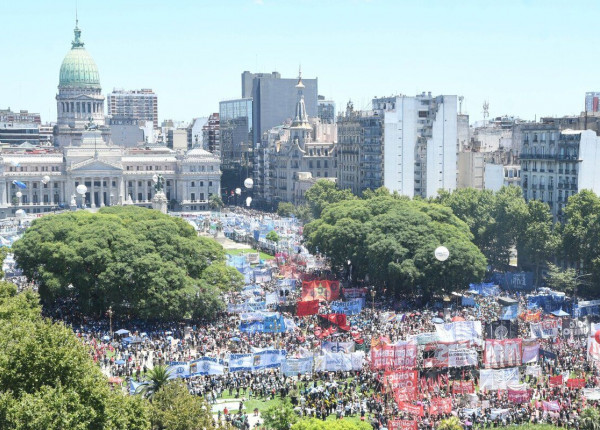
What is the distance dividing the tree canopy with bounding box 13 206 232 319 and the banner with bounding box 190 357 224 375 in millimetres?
13911

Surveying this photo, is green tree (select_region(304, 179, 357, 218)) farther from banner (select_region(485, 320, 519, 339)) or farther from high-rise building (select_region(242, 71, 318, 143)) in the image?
banner (select_region(485, 320, 519, 339))

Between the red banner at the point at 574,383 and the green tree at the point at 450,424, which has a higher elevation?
the green tree at the point at 450,424

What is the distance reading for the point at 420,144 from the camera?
404 feet

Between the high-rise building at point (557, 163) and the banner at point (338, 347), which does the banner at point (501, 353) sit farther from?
the high-rise building at point (557, 163)

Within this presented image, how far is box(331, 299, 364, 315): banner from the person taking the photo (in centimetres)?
6581

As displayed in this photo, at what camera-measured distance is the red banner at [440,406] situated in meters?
44.0

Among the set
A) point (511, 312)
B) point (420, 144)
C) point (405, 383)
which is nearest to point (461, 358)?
point (405, 383)

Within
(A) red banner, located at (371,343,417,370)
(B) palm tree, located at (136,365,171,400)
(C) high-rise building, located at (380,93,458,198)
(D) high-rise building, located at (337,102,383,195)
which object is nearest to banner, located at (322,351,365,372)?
(A) red banner, located at (371,343,417,370)

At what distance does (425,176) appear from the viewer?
122562mm

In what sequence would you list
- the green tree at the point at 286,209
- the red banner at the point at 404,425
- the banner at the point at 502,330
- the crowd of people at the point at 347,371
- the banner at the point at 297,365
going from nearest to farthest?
the red banner at the point at 404,425 < the crowd of people at the point at 347,371 < the banner at the point at 297,365 < the banner at the point at 502,330 < the green tree at the point at 286,209

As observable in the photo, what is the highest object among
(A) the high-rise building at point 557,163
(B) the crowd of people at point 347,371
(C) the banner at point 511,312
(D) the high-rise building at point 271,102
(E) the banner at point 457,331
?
A: (D) the high-rise building at point 271,102

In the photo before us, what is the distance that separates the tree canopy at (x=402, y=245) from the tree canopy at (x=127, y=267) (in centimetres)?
1214

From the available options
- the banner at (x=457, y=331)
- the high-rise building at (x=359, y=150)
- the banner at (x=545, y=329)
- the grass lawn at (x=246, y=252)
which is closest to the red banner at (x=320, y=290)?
the banner at (x=457, y=331)

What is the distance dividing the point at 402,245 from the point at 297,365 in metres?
26.8
